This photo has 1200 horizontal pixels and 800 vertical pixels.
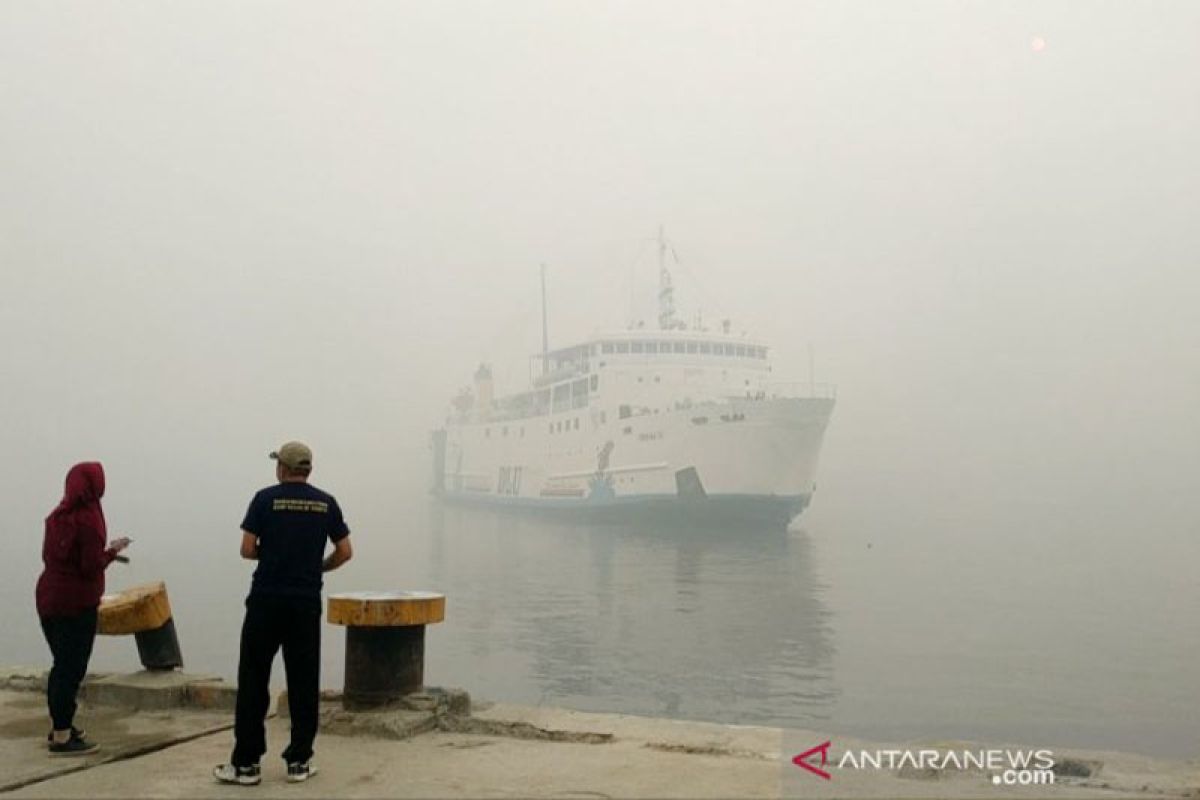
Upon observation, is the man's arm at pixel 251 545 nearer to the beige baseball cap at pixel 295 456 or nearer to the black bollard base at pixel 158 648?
the beige baseball cap at pixel 295 456

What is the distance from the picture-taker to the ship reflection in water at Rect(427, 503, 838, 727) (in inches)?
691

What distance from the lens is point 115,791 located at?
12.3ft

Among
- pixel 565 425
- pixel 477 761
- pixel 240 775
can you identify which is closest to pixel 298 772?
pixel 240 775

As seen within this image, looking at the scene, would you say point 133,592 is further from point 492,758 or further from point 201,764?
point 492,758

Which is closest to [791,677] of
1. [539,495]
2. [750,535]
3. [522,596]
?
[522,596]

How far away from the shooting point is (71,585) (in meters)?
4.52

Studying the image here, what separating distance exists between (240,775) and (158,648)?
2.31 meters

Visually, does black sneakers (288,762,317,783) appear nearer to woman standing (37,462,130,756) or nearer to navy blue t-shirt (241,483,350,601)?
navy blue t-shirt (241,483,350,601)

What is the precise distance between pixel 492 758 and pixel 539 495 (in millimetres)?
55807

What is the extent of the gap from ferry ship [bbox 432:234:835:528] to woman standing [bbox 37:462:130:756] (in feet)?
135

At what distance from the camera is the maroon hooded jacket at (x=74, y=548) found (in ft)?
14.7

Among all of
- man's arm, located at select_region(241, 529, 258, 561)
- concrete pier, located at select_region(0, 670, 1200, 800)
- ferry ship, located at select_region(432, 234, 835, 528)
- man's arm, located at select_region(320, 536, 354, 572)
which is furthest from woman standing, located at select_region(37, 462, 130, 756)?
ferry ship, located at select_region(432, 234, 835, 528)

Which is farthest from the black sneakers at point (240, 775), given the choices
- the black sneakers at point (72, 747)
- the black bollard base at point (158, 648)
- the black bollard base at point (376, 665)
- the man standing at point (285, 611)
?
the black bollard base at point (158, 648)

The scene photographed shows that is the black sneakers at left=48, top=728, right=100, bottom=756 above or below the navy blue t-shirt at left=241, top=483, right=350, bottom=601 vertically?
below
